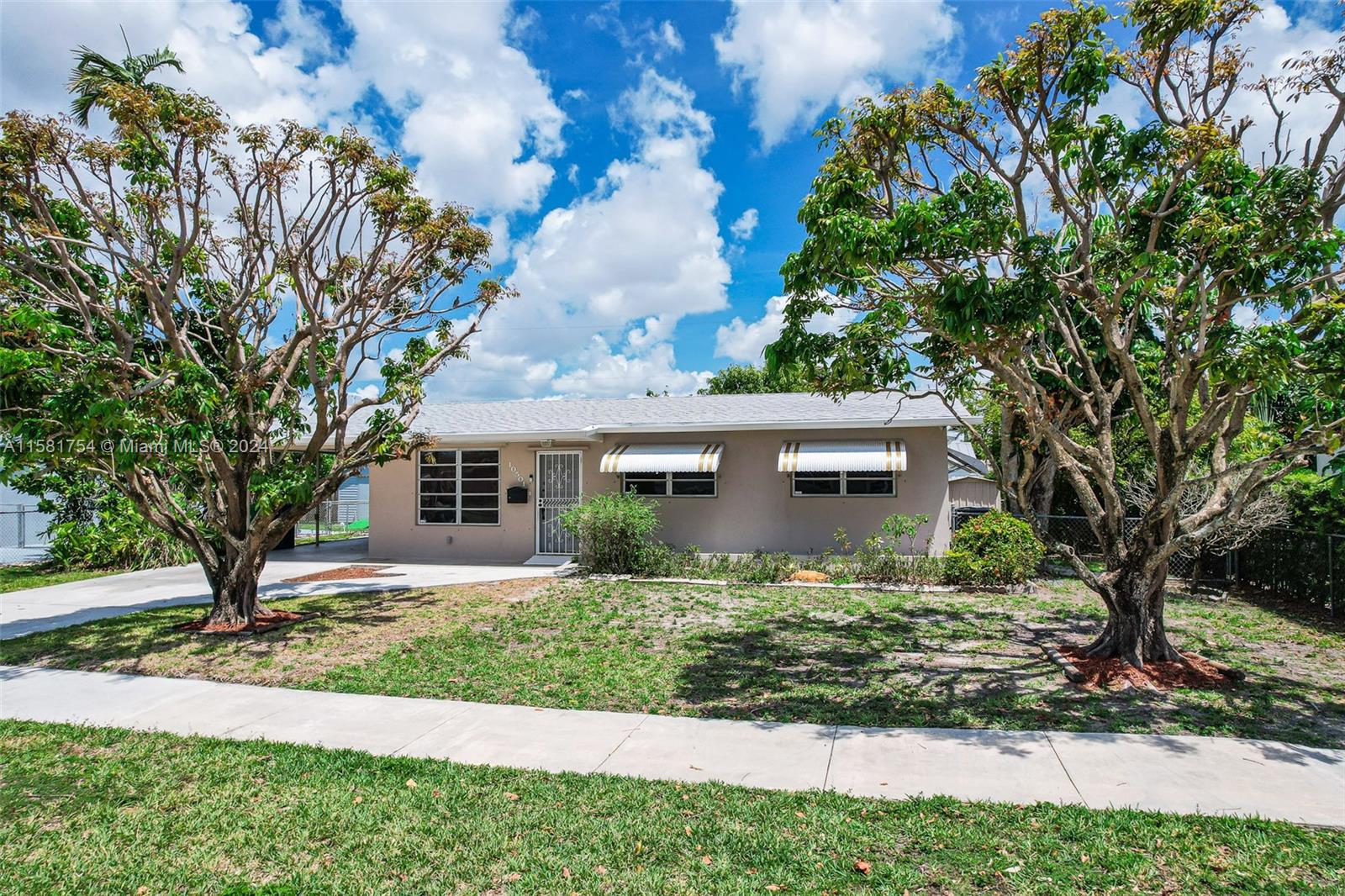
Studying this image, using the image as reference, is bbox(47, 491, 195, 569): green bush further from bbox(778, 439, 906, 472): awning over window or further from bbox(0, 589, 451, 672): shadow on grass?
bbox(778, 439, 906, 472): awning over window

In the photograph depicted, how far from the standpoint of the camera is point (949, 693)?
24.9ft

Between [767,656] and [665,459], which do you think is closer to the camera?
[767,656]

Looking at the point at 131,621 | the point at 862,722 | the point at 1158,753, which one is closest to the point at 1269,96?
the point at 1158,753

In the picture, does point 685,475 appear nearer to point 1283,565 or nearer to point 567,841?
point 1283,565

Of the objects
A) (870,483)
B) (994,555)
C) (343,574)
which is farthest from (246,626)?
(994,555)

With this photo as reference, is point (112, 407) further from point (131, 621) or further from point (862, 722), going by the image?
point (862, 722)

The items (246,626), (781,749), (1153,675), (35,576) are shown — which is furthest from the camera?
(35,576)

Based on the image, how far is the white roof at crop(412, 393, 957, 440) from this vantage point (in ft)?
54.2

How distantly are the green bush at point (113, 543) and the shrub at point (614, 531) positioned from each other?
919cm

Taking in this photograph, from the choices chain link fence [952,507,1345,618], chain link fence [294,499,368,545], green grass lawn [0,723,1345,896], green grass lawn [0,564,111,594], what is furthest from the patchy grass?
chain link fence [294,499,368,545]

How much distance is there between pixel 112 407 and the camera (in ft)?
26.2

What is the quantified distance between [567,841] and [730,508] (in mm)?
13174

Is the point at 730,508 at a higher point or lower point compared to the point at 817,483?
lower

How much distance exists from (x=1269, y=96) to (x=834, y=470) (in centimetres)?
1010
